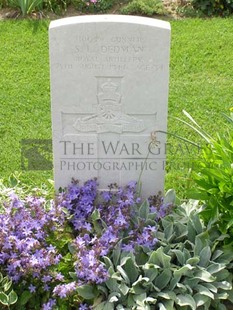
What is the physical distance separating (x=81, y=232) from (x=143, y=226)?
1.22ft

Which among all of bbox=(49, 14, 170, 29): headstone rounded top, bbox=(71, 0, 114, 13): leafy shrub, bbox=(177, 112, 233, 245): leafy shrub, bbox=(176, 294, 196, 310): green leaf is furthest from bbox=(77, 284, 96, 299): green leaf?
bbox=(71, 0, 114, 13): leafy shrub

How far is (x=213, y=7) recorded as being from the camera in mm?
7684

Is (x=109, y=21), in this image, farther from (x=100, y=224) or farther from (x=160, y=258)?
(x=160, y=258)

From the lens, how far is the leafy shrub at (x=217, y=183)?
361 centimetres

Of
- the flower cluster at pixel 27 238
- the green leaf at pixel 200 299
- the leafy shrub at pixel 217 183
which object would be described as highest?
the leafy shrub at pixel 217 183

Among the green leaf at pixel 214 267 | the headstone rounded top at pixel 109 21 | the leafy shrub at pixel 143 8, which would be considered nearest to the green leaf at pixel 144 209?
the green leaf at pixel 214 267

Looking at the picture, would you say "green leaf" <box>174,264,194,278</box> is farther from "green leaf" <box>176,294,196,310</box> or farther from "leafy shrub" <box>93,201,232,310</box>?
"green leaf" <box>176,294,196,310</box>

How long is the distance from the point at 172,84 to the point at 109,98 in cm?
252

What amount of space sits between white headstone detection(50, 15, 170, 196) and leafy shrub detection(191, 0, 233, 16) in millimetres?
4020

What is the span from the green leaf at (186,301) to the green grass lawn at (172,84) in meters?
1.40

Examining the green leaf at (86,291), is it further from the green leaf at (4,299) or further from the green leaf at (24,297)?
the green leaf at (4,299)

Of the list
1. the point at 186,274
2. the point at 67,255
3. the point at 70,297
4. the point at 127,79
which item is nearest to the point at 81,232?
the point at 67,255

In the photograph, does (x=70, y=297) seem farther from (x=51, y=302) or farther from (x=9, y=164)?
(x=9, y=164)

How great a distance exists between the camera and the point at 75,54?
3.76m
